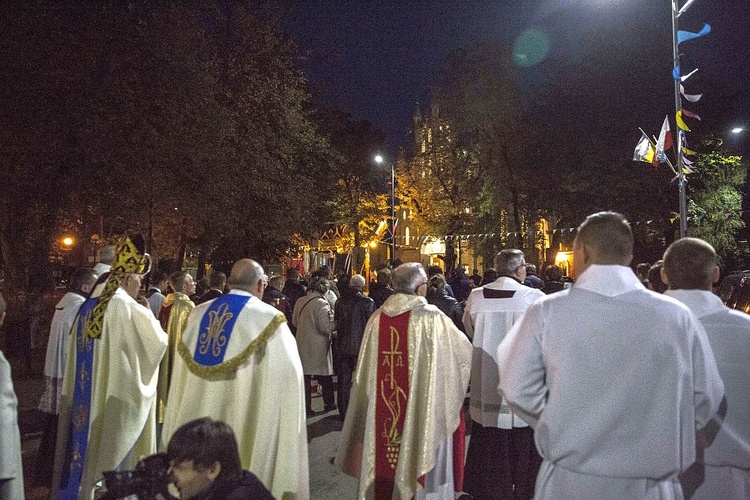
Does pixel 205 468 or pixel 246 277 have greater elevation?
pixel 246 277

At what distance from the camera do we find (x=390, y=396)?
5.69 m

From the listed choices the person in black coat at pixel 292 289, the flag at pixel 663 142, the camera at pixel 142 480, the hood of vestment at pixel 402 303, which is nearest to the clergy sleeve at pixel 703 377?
the camera at pixel 142 480

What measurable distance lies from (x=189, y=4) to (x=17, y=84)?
17.5ft

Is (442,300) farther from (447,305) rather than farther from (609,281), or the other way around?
(609,281)

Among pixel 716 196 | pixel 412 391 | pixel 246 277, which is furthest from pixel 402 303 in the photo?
pixel 716 196

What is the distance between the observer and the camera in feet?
9.86

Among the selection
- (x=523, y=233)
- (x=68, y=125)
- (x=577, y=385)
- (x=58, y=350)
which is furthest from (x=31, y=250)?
(x=523, y=233)

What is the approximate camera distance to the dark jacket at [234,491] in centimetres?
308

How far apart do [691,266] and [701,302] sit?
20 centimetres

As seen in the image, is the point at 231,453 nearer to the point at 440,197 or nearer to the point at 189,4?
the point at 189,4

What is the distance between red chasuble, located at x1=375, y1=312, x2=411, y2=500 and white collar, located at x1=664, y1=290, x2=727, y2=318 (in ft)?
8.25

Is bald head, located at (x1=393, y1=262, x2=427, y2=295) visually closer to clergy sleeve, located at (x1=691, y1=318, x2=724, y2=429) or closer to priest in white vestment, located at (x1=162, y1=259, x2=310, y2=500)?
priest in white vestment, located at (x1=162, y1=259, x2=310, y2=500)

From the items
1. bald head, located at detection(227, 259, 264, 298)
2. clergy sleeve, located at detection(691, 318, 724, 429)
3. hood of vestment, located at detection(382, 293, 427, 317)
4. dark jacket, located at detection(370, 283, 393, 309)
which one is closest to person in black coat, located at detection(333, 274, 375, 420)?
dark jacket, located at detection(370, 283, 393, 309)

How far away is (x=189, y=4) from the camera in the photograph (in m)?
16.7
